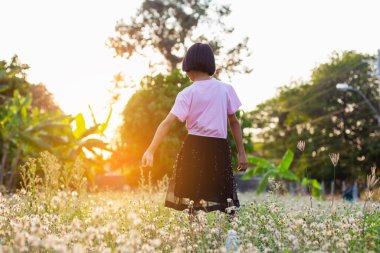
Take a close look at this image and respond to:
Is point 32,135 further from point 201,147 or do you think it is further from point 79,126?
point 201,147

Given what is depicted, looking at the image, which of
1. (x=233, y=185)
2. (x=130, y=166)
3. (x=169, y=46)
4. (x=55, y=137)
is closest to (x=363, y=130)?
(x=169, y=46)

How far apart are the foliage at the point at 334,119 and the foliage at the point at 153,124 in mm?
20505

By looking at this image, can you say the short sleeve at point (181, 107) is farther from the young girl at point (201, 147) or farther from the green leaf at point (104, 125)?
the green leaf at point (104, 125)

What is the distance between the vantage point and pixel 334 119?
4381 cm

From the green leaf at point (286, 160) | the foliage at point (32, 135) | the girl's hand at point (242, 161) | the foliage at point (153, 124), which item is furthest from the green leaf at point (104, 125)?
the girl's hand at point (242, 161)

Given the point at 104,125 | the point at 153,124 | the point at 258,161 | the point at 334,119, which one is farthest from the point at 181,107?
the point at 334,119

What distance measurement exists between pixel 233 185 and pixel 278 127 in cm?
4841

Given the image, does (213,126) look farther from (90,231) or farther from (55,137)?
(55,137)

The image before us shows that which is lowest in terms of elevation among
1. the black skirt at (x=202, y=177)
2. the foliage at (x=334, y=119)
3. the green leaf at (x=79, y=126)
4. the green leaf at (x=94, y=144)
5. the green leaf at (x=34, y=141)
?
the black skirt at (x=202, y=177)

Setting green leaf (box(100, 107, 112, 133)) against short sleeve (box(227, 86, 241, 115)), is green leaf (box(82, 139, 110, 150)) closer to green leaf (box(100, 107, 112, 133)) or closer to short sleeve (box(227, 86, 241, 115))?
green leaf (box(100, 107, 112, 133))

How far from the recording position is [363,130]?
43.2m

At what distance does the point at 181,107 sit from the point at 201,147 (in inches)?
16.7

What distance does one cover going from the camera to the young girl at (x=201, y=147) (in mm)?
5195

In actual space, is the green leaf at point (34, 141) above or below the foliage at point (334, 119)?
below
